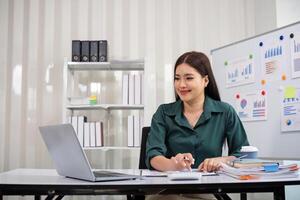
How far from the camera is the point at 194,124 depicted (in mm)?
1790

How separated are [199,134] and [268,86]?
1038mm

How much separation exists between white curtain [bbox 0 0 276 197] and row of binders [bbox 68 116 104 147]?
0.96 feet

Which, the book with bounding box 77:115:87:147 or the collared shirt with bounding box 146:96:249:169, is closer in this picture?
the collared shirt with bounding box 146:96:249:169

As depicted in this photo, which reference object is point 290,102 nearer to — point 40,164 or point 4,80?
point 40,164

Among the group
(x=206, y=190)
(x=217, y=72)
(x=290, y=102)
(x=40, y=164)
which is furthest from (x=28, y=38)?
(x=206, y=190)

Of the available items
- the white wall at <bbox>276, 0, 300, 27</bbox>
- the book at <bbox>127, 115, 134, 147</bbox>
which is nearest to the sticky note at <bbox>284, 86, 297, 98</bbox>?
the white wall at <bbox>276, 0, 300, 27</bbox>

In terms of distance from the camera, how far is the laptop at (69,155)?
112cm

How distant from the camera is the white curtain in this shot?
3.42 m

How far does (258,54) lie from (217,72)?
46 centimetres

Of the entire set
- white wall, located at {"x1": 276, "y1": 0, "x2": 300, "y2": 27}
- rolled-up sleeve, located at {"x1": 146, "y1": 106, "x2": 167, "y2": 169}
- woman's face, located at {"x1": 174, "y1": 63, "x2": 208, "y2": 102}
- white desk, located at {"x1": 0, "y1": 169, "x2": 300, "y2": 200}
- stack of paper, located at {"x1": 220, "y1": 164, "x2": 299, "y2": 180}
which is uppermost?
white wall, located at {"x1": 276, "y1": 0, "x2": 300, "y2": 27}

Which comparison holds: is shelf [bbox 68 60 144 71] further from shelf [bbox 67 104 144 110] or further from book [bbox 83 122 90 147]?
book [bbox 83 122 90 147]

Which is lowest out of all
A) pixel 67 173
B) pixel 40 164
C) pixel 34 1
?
pixel 40 164

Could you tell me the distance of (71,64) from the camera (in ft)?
10.4

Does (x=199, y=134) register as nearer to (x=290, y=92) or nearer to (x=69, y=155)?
(x=69, y=155)
